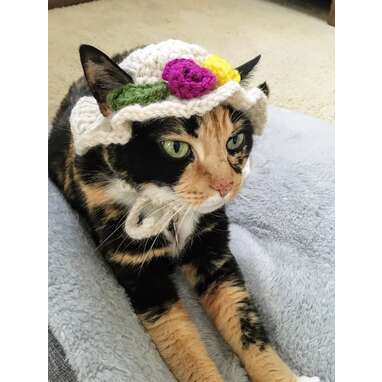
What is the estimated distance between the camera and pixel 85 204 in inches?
36.2

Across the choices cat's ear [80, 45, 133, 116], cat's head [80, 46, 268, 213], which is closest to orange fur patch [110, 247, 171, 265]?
cat's head [80, 46, 268, 213]

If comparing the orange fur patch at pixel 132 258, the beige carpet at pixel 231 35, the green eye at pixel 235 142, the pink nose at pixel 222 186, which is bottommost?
the beige carpet at pixel 231 35

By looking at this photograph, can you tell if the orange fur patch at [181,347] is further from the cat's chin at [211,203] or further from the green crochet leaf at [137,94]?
the green crochet leaf at [137,94]

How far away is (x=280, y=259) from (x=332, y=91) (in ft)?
Answer: 3.68

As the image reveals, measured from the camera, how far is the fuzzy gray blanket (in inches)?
30.1

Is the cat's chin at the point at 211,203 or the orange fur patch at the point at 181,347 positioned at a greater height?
the cat's chin at the point at 211,203

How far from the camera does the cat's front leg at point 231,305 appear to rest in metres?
0.85

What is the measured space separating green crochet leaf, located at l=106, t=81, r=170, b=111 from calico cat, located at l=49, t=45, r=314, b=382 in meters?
0.02

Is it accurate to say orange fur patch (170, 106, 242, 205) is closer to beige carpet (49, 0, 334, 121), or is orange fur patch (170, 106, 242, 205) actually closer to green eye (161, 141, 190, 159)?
green eye (161, 141, 190, 159)

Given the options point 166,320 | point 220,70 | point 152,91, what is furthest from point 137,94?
point 166,320

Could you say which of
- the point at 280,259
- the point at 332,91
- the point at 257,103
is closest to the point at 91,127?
the point at 257,103

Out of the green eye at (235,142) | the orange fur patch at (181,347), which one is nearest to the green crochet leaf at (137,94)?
the green eye at (235,142)

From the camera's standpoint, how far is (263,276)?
1.00 meters

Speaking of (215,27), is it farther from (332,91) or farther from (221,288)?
(221,288)
